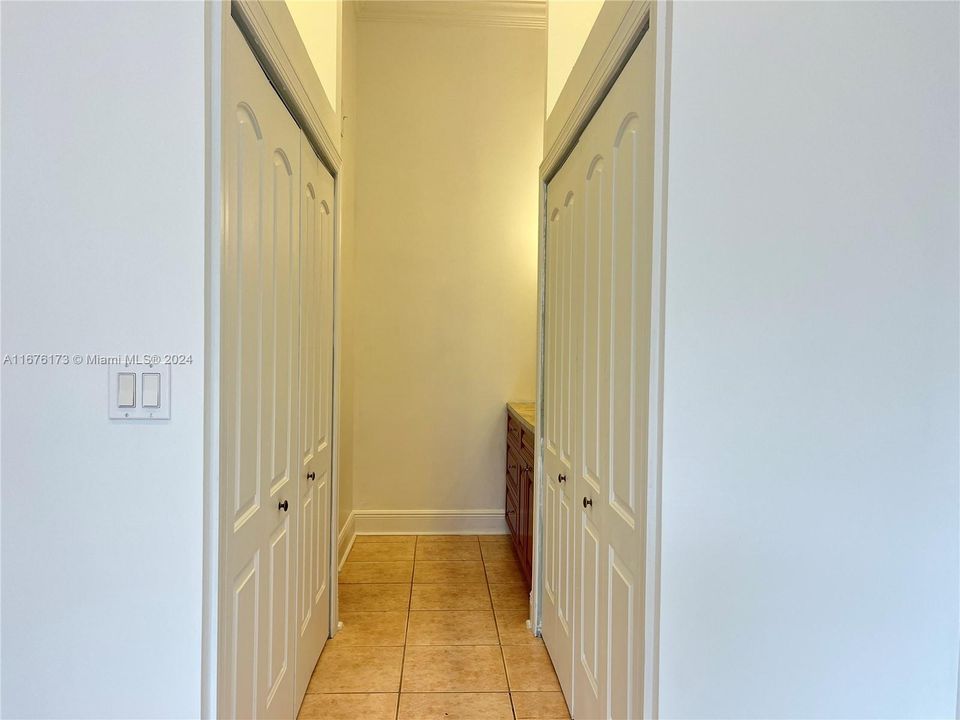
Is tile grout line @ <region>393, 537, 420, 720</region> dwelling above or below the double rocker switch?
below

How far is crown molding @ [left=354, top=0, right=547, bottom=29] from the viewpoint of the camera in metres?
3.43

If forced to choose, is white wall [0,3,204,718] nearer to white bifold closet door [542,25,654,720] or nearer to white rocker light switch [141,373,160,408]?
white rocker light switch [141,373,160,408]

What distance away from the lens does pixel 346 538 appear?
3297mm

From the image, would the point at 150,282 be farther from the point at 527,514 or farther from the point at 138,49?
the point at 527,514

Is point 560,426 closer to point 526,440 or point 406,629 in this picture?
point 526,440

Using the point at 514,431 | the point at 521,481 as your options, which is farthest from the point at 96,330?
the point at 514,431

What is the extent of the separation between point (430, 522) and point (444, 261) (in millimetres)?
1844

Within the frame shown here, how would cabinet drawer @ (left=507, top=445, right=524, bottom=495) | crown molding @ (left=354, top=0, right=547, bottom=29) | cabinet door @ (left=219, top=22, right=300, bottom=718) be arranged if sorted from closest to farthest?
cabinet door @ (left=219, top=22, right=300, bottom=718) → cabinet drawer @ (left=507, top=445, right=524, bottom=495) → crown molding @ (left=354, top=0, right=547, bottom=29)

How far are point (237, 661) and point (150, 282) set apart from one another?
86cm

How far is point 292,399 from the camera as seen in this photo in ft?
5.48

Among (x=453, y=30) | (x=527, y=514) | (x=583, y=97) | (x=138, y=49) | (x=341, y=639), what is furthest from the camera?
(x=453, y=30)

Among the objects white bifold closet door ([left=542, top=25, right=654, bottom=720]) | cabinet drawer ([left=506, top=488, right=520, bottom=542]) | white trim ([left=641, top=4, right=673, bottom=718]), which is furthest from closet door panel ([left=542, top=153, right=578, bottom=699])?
cabinet drawer ([left=506, top=488, right=520, bottom=542])

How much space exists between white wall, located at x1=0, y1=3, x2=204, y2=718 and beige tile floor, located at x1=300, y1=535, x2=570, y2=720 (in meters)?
1.09

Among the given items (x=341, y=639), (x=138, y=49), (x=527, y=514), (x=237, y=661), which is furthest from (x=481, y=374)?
(x=138, y=49)
